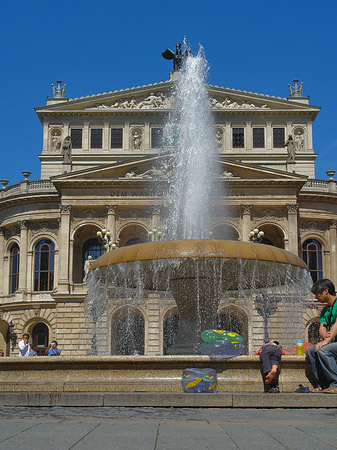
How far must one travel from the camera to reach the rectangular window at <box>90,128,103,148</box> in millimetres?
48781

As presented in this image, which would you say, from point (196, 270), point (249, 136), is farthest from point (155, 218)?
point (196, 270)

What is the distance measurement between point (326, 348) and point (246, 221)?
108 ft

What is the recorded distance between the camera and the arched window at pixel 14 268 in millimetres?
45500

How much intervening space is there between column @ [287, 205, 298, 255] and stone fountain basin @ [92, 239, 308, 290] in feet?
85.4

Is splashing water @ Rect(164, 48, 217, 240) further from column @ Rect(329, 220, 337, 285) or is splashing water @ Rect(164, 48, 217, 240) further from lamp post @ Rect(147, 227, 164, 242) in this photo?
column @ Rect(329, 220, 337, 285)

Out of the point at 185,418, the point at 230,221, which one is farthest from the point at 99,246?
the point at 185,418

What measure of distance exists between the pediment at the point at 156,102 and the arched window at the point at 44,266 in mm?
10052

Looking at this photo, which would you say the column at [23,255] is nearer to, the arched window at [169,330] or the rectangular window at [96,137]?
the rectangular window at [96,137]

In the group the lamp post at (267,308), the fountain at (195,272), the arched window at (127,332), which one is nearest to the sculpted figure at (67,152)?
the arched window at (127,332)

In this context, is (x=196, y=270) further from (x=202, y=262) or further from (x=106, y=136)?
(x=106, y=136)

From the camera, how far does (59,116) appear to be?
161ft

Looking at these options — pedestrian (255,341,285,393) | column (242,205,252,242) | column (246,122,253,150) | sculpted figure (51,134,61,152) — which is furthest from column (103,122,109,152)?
pedestrian (255,341,285,393)

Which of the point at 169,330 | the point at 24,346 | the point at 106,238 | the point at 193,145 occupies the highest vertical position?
the point at 193,145

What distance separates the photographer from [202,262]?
42.9 ft
